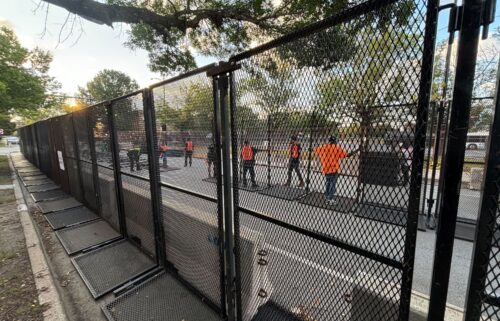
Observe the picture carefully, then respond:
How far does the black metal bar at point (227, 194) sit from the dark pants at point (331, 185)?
98cm

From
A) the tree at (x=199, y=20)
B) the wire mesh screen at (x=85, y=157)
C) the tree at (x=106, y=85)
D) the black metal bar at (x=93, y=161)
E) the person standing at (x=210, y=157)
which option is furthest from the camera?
the tree at (x=106, y=85)

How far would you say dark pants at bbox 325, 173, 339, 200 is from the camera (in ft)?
4.60

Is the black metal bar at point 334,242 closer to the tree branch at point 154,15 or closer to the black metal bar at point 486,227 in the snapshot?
the black metal bar at point 486,227

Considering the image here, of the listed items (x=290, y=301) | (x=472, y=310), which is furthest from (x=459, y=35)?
(x=290, y=301)

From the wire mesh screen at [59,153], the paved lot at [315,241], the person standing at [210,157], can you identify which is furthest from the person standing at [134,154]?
the wire mesh screen at [59,153]

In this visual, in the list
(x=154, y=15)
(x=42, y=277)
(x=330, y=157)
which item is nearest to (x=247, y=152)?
(x=330, y=157)

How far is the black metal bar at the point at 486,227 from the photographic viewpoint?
3.19 ft

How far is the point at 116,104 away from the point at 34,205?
536 cm

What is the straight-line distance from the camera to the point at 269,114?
1781 millimetres

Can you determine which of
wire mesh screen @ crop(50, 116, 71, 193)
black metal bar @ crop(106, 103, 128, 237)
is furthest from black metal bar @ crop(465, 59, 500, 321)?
wire mesh screen @ crop(50, 116, 71, 193)

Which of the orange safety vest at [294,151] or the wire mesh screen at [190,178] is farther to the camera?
the wire mesh screen at [190,178]

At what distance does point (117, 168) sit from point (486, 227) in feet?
15.8

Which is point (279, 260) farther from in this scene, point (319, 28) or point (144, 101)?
point (144, 101)

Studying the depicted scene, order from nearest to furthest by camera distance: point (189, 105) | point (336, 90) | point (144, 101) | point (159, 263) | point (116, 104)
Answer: point (336, 90)
point (189, 105)
point (144, 101)
point (159, 263)
point (116, 104)
